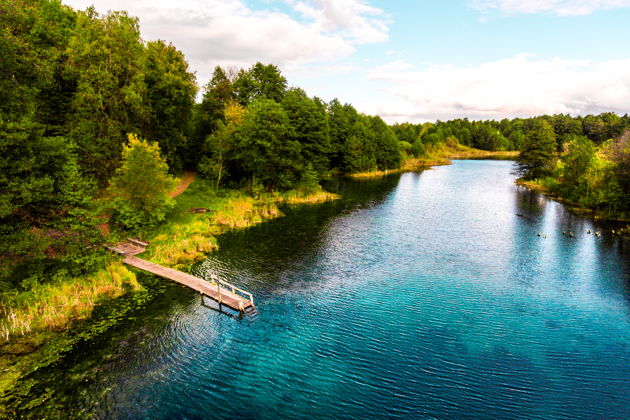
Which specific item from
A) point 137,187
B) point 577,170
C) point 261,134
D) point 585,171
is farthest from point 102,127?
point 577,170

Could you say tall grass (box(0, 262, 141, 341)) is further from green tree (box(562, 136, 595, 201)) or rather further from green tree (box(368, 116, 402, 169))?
green tree (box(368, 116, 402, 169))

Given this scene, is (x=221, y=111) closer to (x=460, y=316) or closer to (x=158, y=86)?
(x=158, y=86)

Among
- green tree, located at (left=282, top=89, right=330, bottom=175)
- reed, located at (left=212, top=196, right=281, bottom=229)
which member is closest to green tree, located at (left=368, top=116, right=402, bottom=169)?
green tree, located at (left=282, top=89, right=330, bottom=175)

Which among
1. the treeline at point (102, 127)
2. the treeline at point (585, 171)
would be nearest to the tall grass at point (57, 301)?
the treeline at point (102, 127)

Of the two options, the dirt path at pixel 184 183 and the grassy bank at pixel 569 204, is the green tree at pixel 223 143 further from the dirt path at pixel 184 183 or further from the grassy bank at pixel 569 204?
the grassy bank at pixel 569 204

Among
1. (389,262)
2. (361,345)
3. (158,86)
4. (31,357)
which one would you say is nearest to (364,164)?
(158,86)

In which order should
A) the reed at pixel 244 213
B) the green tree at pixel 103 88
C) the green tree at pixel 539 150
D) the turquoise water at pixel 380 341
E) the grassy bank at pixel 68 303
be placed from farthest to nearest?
the green tree at pixel 539 150 < the reed at pixel 244 213 < the green tree at pixel 103 88 < the grassy bank at pixel 68 303 < the turquoise water at pixel 380 341
